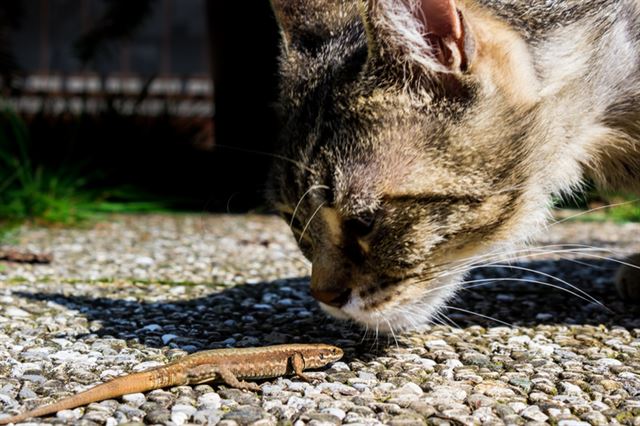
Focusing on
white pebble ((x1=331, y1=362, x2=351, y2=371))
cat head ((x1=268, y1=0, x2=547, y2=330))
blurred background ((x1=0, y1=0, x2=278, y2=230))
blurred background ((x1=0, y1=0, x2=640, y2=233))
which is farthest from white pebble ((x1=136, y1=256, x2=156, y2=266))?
white pebble ((x1=331, y1=362, x2=351, y2=371))

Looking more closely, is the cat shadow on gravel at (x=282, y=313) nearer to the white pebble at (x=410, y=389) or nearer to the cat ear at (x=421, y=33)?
the white pebble at (x=410, y=389)

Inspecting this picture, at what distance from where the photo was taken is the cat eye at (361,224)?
2369 mm

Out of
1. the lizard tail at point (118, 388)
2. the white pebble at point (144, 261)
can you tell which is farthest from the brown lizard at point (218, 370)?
the white pebble at point (144, 261)

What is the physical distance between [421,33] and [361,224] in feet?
2.00

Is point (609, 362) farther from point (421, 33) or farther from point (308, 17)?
point (308, 17)

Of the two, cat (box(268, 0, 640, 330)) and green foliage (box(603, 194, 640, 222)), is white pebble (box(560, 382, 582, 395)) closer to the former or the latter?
cat (box(268, 0, 640, 330))

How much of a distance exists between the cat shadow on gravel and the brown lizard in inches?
11.3

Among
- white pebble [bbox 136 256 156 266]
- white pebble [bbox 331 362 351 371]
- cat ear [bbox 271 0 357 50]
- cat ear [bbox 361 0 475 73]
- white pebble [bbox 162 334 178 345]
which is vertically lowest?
white pebble [bbox 331 362 351 371]

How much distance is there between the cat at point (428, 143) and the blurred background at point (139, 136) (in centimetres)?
271

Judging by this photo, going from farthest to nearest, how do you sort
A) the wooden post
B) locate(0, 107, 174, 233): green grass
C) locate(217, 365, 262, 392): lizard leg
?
the wooden post → locate(0, 107, 174, 233): green grass → locate(217, 365, 262, 392): lizard leg

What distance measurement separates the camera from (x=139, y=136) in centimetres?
621

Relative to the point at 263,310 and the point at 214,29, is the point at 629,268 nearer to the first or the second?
the point at 263,310

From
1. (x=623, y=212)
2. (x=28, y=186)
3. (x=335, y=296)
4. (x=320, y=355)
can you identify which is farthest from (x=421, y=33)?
(x=623, y=212)

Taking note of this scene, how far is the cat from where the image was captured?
7.79ft
